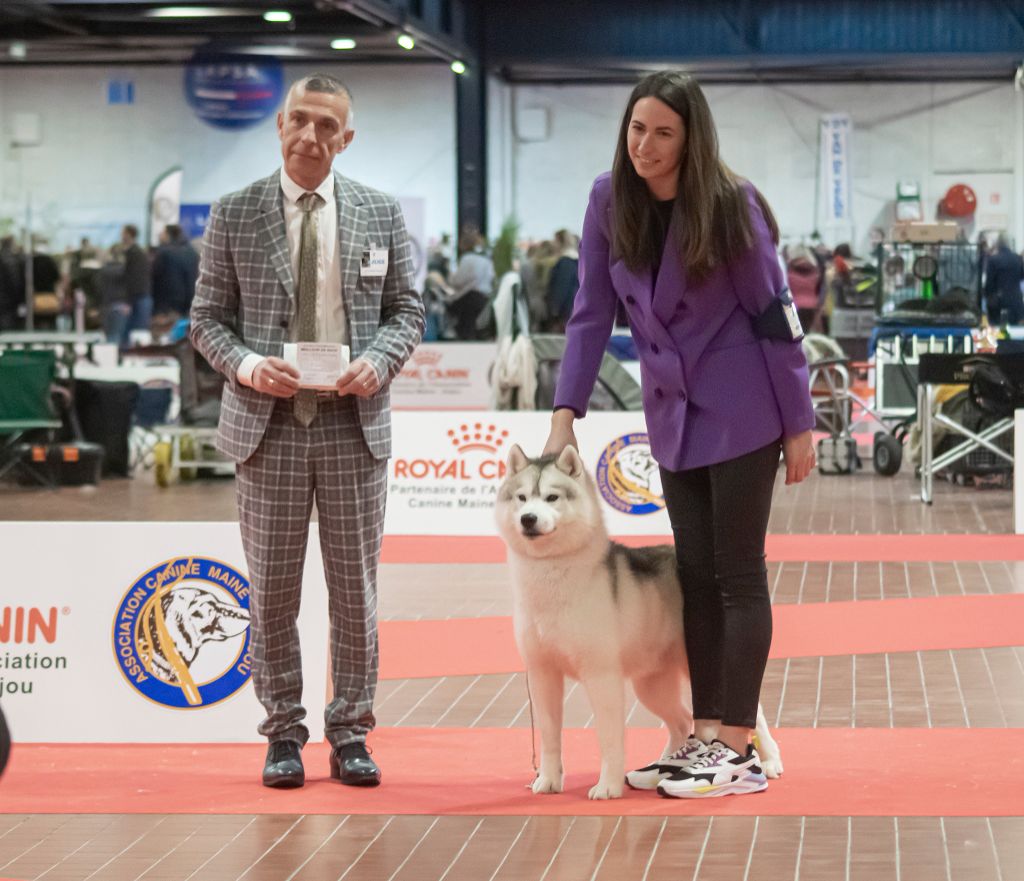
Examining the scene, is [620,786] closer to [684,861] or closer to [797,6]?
[684,861]

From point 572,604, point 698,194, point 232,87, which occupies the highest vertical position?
point 232,87

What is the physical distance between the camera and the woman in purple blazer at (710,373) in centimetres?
355

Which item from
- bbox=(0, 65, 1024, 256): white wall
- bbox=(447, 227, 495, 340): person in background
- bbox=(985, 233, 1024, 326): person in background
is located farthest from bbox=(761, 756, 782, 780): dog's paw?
bbox=(0, 65, 1024, 256): white wall

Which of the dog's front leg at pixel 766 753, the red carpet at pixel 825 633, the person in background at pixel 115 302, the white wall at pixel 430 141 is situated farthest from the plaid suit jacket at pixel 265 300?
the white wall at pixel 430 141

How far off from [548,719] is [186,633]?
1.08 metres

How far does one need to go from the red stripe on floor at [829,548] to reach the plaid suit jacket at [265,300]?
13.0ft

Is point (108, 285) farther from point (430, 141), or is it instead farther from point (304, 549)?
point (304, 549)

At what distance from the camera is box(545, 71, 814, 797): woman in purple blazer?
11.6ft

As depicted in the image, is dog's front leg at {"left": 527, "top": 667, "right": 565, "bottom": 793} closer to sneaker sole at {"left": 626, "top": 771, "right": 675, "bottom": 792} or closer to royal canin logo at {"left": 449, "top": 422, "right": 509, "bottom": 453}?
sneaker sole at {"left": 626, "top": 771, "right": 675, "bottom": 792}

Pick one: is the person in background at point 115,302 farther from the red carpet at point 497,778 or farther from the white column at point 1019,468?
the red carpet at point 497,778

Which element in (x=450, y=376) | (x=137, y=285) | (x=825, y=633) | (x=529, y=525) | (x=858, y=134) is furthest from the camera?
(x=858, y=134)

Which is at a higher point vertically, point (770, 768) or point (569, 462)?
point (569, 462)

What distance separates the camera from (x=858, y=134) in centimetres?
2397

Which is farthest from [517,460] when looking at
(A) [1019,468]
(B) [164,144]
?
(B) [164,144]
